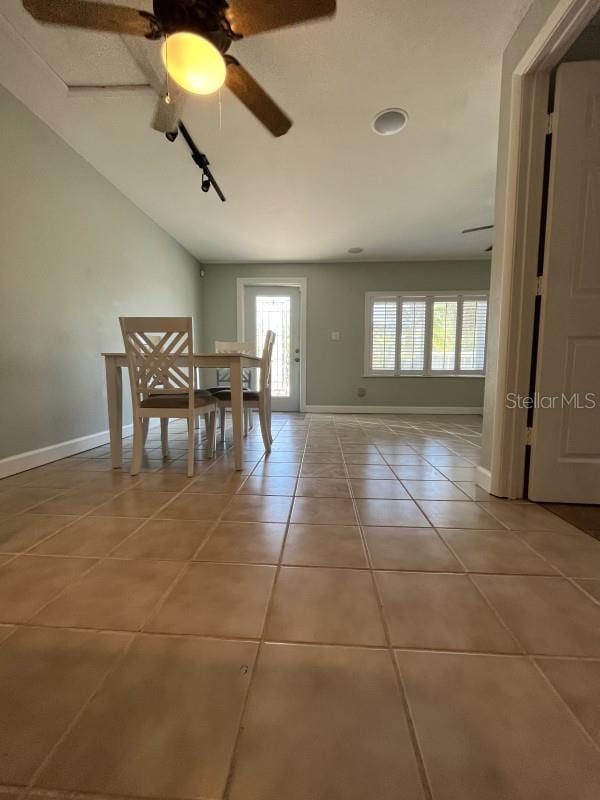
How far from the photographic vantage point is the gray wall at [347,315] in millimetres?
4883

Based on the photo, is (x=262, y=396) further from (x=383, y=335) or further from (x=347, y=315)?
(x=383, y=335)

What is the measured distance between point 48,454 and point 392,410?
14.0 feet

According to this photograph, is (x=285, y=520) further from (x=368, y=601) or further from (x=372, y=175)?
(x=372, y=175)

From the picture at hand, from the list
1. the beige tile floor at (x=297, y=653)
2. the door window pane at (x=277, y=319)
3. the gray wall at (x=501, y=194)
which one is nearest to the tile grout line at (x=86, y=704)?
the beige tile floor at (x=297, y=653)

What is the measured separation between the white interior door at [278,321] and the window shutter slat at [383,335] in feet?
3.80

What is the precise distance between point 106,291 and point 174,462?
5.58ft

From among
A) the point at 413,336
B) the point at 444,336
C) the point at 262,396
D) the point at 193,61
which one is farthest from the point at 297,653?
the point at 444,336

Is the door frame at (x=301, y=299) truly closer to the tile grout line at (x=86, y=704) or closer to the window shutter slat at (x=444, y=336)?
the window shutter slat at (x=444, y=336)

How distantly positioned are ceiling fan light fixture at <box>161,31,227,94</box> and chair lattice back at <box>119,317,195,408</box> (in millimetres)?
1089

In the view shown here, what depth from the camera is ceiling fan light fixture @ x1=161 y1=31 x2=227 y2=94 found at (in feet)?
4.19

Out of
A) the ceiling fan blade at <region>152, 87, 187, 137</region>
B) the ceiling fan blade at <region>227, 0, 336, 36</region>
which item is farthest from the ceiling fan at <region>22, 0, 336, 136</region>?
the ceiling fan blade at <region>152, 87, 187, 137</region>

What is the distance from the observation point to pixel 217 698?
0.60 meters

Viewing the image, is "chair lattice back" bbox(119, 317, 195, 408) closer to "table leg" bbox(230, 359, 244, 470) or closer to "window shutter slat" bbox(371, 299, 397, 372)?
"table leg" bbox(230, 359, 244, 470)

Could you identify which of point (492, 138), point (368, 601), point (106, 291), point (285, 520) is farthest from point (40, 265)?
point (492, 138)
